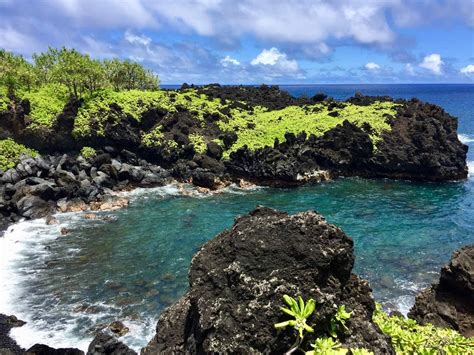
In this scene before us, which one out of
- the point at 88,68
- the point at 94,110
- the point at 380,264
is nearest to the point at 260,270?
the point at 380,264

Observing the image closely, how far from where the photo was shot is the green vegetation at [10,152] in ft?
169

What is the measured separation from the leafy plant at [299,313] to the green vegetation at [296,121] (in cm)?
5051

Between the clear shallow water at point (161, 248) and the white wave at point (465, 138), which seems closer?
the clear shallow water at point (161, 248)

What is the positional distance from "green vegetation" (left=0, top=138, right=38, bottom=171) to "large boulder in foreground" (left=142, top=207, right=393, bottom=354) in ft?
160

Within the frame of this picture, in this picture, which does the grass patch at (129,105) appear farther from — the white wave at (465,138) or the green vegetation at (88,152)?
the white wave at (465,138)

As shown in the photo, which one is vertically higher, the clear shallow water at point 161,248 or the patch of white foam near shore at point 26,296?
the patch of white foam near shore at point 26,296

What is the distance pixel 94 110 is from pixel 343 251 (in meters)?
58.2

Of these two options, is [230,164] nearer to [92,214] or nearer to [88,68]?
[92,214]

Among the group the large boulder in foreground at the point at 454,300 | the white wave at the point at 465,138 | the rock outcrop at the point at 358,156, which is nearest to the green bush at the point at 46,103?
the rock outcrop at the point at 358,156

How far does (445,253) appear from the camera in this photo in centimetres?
3356

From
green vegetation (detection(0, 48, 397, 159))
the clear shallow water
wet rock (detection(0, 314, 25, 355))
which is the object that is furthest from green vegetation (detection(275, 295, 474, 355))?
green vegetation (detection(0, 48, 397, 159))

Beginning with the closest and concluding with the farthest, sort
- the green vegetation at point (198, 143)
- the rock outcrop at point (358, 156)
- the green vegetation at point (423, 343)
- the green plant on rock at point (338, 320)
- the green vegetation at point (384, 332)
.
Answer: the green vegetation at point (384, 332)
the green plant on rock at point (338, 320)
the green vegetation at point (423, 343)
the rock outcrop at point (358, 156)
the green vegetation at point (198, 143)

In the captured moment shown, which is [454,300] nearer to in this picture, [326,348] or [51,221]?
[326,348]

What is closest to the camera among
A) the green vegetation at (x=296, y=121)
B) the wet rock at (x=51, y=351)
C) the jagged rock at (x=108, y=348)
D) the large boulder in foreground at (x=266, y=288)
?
the large boulder in foreground at (x=266, y=288)
